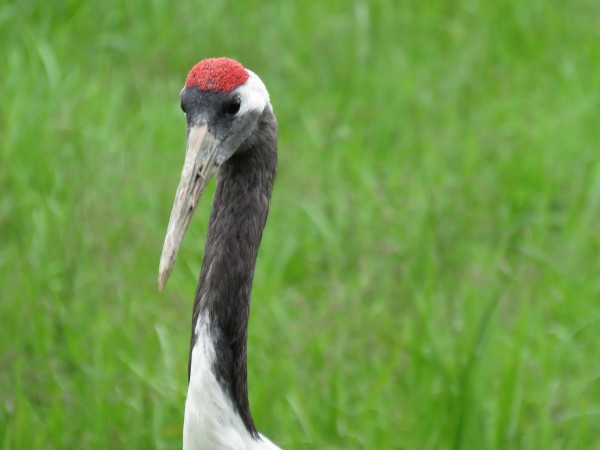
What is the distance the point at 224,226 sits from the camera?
2957 millimetres

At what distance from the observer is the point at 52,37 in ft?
19.6

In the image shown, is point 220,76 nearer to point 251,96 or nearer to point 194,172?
point 251,96

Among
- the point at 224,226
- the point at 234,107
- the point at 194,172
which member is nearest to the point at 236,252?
the point at 224,226

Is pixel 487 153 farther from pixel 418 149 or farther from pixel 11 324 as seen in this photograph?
pixel 11 324

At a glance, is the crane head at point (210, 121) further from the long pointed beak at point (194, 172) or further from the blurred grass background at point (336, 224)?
the blurred grass background at point (336, 224)

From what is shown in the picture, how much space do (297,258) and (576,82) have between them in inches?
76.4

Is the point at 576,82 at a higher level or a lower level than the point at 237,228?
higher

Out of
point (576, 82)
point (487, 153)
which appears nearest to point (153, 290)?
point (487, 153)

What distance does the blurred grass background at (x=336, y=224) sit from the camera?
3879mm

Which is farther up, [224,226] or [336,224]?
[224,226]

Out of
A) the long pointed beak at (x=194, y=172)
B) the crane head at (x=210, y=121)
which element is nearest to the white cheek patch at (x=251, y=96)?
the crane head at (x=210, y=121)

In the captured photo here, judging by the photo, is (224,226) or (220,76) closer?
(220,76)

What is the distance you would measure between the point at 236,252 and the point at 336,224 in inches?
83.6

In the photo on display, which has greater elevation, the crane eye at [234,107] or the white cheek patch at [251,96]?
the white cheek patch at [251,96]
